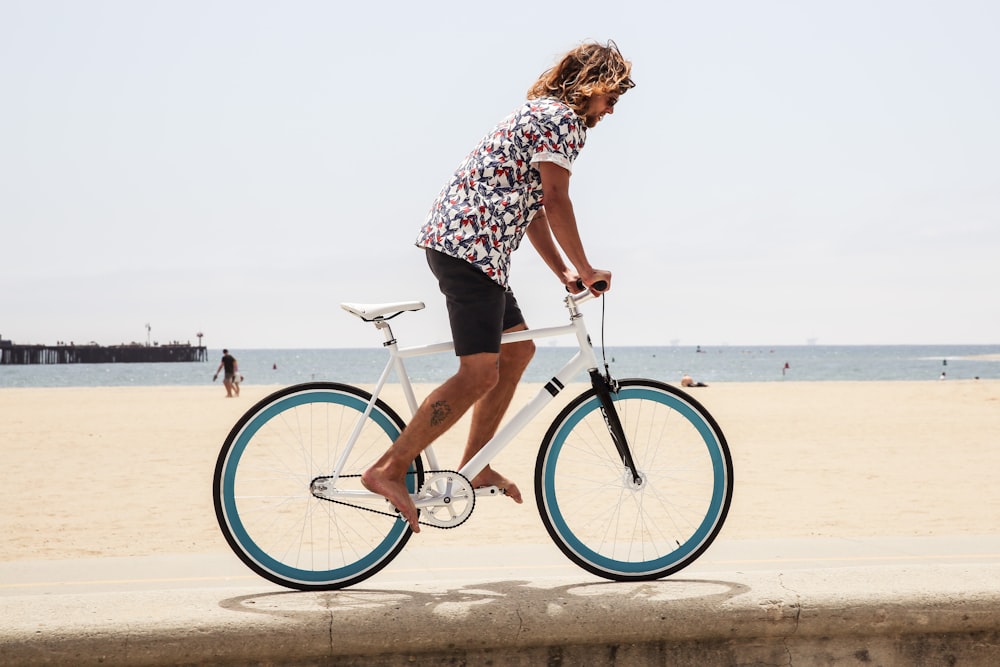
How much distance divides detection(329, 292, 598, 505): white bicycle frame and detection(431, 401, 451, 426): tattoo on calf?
18cm

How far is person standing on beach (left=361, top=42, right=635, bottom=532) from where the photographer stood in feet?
11.5

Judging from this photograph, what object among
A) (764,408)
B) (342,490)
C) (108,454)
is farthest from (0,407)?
(342,490)

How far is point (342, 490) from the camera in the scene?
3643 mm

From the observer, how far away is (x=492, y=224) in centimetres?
353

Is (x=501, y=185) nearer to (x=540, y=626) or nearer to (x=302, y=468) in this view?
(x=302, y=468)

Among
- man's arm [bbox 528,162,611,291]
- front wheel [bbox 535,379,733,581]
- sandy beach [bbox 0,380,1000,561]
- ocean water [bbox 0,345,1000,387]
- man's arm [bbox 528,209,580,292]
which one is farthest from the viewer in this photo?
ocean water [bbox 0,345,1000,387]

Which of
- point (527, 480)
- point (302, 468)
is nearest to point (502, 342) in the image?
point (302, 468)

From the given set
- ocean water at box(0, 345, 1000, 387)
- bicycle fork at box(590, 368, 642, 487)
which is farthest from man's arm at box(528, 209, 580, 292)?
ocean water at box(0, 345, 1000, 387)

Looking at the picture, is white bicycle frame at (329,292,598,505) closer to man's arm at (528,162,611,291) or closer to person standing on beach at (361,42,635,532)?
person standing on beach at (361,42,635,532)

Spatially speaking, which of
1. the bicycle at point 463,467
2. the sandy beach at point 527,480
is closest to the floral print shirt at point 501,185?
the bicycle at point 463,467

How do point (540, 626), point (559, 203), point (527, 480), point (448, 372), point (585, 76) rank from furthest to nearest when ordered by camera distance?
point (448, 372) → point (527, 480) → point (585, 76) → point (559, 203) → point (540, 626)

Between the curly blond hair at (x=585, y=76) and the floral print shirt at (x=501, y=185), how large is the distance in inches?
3.4

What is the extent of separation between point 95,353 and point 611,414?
446 feet

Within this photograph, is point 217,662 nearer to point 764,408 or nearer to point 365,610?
point 365,610
